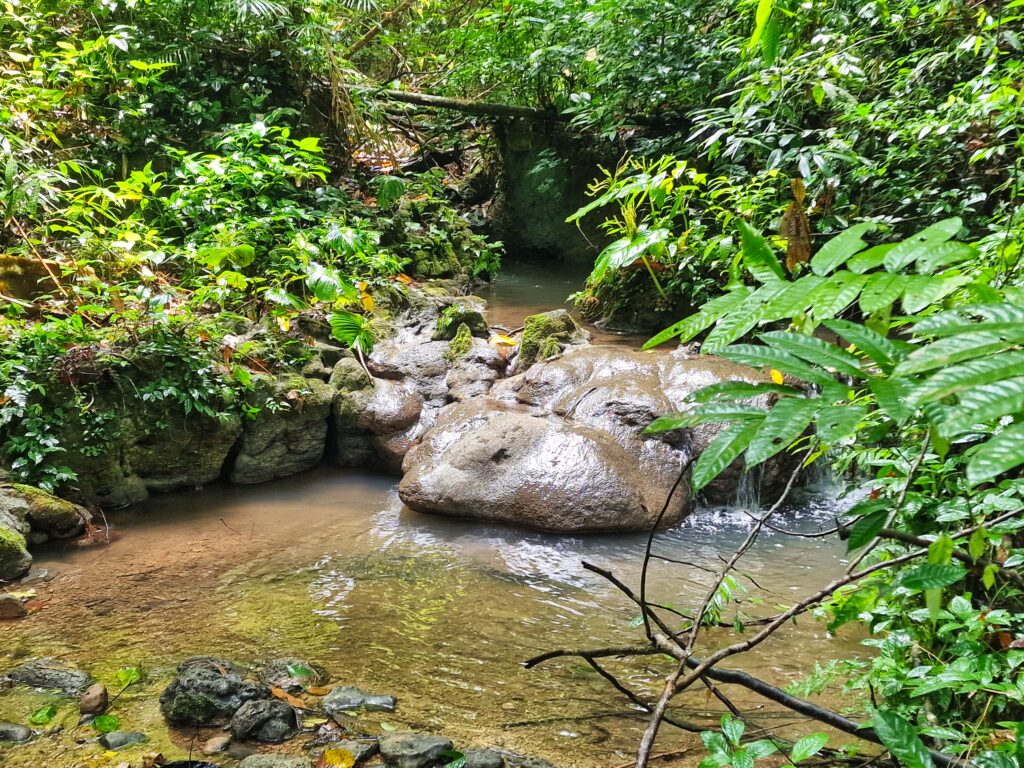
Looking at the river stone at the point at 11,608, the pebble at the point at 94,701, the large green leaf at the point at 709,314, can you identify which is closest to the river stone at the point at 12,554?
the river stone at the point at 11,608

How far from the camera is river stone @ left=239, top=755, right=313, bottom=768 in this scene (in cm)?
217

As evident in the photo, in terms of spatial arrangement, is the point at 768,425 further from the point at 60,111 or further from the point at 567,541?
the point at 60,111

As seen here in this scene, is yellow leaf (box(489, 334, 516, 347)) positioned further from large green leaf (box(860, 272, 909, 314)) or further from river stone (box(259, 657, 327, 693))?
large green leaf (box(860, 272, 909, 314))

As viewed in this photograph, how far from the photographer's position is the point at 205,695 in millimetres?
2502

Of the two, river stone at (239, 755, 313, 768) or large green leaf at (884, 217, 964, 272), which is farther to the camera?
river stone at (239, 755, 313, 768)

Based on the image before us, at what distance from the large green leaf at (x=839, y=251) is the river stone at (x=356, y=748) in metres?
2.18

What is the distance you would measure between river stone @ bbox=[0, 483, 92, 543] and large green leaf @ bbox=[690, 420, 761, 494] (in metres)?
4.70

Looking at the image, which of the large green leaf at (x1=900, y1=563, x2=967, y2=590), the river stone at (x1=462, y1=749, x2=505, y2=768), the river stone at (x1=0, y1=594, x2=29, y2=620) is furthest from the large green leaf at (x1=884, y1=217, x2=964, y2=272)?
the river stone at (x1=0, y1=594, x2=29, y2=620)

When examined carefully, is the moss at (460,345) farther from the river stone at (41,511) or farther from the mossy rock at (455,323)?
the river stone at (41,511)

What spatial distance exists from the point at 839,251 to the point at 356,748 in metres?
2.25

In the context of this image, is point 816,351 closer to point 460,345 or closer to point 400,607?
point 400,607

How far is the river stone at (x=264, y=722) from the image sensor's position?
2389 mm

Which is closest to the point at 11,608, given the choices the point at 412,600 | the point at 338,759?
the point at 412,600

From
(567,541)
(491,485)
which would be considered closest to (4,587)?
(491,485)
